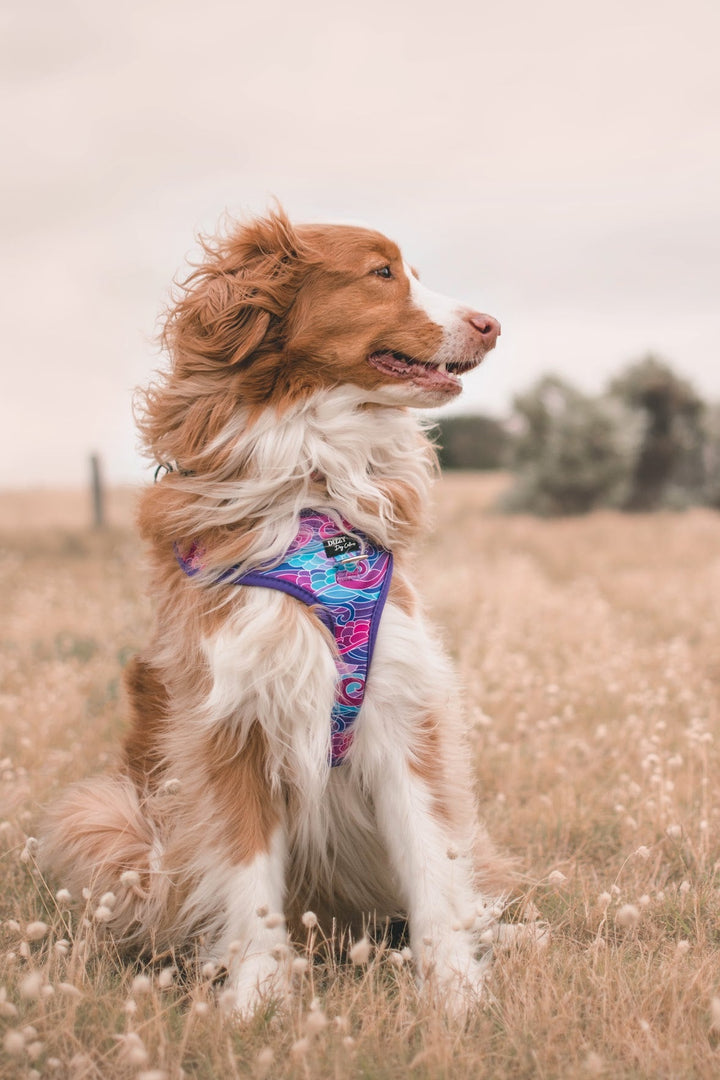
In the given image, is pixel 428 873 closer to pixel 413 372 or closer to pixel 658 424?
pixel 413 372

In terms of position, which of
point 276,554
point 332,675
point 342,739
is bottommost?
point 342,739

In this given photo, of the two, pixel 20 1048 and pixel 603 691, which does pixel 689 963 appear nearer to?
pixel 20 1048

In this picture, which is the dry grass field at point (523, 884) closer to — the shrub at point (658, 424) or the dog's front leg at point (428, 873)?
the dog's front leg at point (428, 873)

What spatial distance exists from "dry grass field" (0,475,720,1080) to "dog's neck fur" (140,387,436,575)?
1242 millimetres

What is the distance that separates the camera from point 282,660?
9.67 feet

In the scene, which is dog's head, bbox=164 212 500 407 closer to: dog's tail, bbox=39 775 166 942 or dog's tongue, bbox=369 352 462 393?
dog's tongue, bbox=369 352 462 393

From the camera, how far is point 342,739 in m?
3.11

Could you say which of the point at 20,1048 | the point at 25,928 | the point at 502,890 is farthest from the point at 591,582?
the point at 20,1048

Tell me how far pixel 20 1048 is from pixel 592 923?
186 centimetres

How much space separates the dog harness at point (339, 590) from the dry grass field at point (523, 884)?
73cm

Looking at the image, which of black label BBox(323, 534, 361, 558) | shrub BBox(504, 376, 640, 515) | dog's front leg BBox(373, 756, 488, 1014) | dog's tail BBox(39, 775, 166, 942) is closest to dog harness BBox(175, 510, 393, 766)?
black label BBox(323, 534, 361, 558)

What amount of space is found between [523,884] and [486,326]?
202cm

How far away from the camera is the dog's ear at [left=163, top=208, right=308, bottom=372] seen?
321 cm

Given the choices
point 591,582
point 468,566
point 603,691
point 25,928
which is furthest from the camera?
point 468,566
